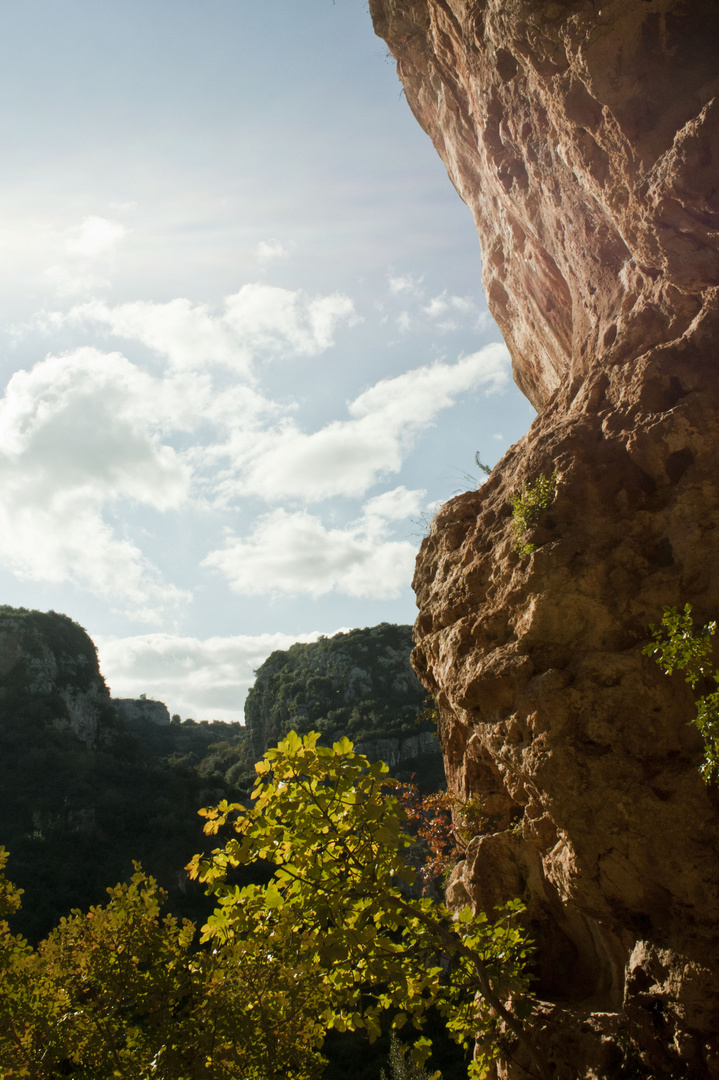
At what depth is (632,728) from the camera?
551cm

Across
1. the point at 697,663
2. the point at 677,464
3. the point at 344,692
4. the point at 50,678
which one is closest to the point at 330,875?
the point at 697,663

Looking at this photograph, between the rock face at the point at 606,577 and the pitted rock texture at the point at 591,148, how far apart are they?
0.10ft

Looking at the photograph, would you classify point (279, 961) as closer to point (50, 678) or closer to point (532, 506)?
point (532, 506)

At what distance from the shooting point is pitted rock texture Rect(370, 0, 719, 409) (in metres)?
6.54

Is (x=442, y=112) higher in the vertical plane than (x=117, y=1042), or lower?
higher

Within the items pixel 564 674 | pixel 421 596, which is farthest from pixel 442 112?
pixel 564 674

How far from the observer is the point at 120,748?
5419 centimetres

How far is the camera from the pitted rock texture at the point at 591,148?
6539mm

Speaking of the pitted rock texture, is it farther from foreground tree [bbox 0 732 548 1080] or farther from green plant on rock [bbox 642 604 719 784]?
foreground tree [bbox 0 732 548 1080]

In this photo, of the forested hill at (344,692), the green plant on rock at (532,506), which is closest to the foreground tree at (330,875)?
the green plant on rock at (532,506)

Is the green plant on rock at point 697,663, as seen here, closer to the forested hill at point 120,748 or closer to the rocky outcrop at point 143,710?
the forested hill at point 120,748

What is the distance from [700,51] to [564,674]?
714 cm

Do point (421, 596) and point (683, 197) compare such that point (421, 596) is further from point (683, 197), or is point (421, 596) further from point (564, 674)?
point (683, 197)

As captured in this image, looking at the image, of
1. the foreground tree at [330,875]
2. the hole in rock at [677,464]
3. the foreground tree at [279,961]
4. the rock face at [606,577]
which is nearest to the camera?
the foreground tree at [330,875]
